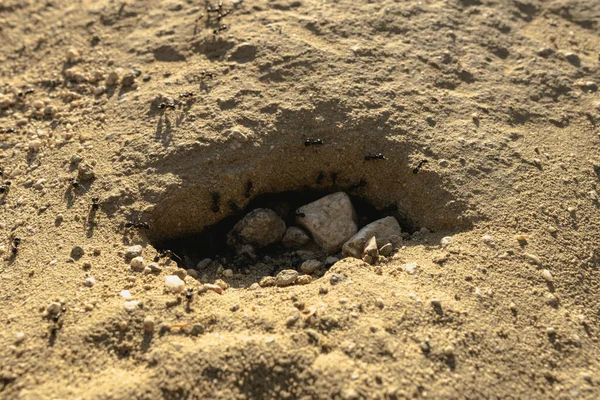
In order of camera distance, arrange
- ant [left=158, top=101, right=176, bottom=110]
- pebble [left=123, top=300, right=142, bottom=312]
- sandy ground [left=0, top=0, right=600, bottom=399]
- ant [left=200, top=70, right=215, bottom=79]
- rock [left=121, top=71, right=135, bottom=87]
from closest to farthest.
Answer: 1. sandy ground [left=0, top=0, right=600, bottom=399]
2. pebble [left=123, top=300, right=142, bottom=312]
3. ant [left=158, top=101, right=176, bottom=110]
4. ant [left=200, top=70, right=215, bottom=79]
5. rock [left=121, top=71, right=135, bottom=87]

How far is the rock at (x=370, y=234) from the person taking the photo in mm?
3066

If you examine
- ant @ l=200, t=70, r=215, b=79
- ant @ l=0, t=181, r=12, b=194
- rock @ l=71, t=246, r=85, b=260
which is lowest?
ant @ l=0, t=181, r=12, b=194

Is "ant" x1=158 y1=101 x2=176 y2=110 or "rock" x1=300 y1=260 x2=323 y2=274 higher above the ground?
"ant" x1=158 y1=101 x2=176 y2=110

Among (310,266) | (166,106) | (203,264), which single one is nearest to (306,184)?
(310,266)

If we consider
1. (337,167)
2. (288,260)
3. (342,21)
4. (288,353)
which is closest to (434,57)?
(342,21)

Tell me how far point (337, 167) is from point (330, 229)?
1.30ft

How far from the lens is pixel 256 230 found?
128 inches

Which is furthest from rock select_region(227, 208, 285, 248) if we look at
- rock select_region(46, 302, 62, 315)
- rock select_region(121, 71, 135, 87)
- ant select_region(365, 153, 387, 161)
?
rock select_region(121, 71, 135, 87)

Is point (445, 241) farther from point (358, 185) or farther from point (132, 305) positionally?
point (132, 305)

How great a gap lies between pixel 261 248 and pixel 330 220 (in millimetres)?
438

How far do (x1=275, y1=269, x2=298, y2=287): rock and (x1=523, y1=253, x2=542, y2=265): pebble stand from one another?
1.18 metres

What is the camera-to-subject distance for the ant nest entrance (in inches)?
121

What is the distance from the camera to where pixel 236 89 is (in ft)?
11.7

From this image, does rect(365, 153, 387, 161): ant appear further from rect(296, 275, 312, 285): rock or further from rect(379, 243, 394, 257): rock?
rect(296, 275, 312, 285): rock
